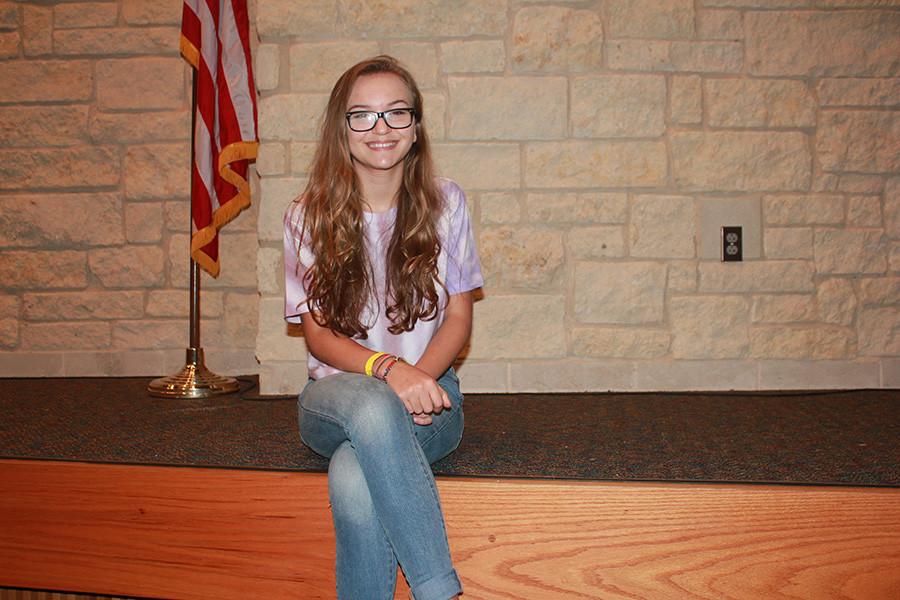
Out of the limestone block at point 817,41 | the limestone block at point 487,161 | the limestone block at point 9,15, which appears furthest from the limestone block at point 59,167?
the limestone block at point 817,41

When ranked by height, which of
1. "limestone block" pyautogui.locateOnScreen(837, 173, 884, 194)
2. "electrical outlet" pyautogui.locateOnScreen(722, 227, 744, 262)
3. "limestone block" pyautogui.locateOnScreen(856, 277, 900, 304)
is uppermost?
"limestone block" pyautogui.locateOnScreen(837, 173, 884, 194)

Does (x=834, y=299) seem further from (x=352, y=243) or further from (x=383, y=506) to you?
(x=383, y=506)

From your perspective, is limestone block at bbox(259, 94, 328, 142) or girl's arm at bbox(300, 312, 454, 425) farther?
limestone block at bbox(259, 94, 328, 142)

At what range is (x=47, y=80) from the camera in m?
2.73

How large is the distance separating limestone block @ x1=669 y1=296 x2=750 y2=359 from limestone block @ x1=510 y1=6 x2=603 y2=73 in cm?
82

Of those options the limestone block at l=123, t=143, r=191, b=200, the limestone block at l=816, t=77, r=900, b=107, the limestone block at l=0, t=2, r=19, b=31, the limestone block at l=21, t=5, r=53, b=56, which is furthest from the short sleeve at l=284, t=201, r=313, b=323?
the limestone block at l=0, t=2, r=19, b=31

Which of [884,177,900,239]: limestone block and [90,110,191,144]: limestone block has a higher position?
[90,110,191,144]: limestone block

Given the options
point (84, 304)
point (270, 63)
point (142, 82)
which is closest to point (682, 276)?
point (270, 63)

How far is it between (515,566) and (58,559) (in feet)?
2.83

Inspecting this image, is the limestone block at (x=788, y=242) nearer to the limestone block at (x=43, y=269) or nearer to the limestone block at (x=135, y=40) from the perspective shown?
the limestone block at (x=135, y=40)

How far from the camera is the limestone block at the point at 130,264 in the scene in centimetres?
274

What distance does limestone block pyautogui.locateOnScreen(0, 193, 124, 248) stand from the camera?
9.02ft

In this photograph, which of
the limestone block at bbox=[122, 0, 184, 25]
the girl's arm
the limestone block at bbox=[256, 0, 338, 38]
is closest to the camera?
the girl's arm

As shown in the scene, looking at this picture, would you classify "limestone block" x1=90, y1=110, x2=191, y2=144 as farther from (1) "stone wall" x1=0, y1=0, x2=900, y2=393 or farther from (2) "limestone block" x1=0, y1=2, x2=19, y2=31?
(1) "stone wall" x1=0, y1=0, x2=900, y2=393
